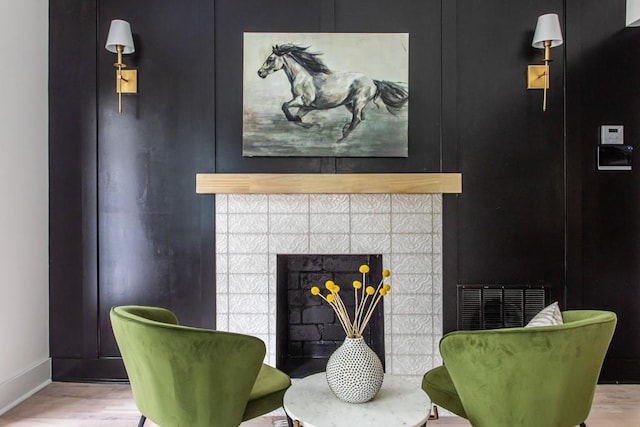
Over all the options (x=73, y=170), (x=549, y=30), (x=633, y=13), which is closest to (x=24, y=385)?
(x=73, y=170)

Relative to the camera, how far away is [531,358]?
5.01ft

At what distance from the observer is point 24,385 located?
2600 mm

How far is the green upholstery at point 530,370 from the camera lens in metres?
1.53

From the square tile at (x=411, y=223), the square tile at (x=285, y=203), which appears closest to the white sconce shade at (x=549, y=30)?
the square tile at (x=411, y=223)

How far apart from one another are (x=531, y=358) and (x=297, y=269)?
1.78 m

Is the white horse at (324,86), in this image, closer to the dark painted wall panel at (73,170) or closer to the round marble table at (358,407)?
the dark painted wall panel at (73,170)

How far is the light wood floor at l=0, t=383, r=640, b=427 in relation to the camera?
231 centimetres

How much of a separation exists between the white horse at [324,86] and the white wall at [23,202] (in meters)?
1.40

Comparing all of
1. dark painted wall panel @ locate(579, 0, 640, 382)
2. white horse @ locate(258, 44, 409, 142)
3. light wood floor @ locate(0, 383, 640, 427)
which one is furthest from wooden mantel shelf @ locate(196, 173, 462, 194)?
light wood floor @ locate(0, 383, 640, 427)

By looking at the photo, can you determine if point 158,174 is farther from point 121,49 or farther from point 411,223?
point 411,223

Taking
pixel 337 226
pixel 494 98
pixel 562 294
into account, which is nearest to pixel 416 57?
pixel 494 98

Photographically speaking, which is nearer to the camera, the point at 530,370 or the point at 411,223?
the point at 530,370

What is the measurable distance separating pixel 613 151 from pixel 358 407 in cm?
236

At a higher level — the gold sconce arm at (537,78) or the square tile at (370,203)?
the gold sconce arm at (537,78)
